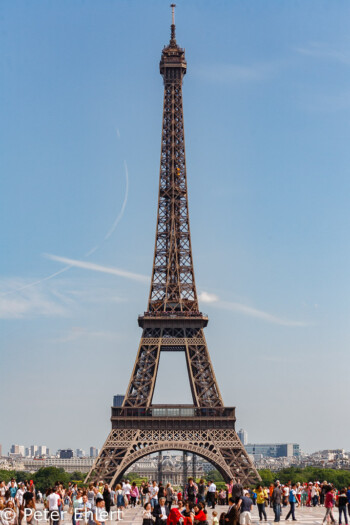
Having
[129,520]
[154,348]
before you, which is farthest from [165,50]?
[129,520]

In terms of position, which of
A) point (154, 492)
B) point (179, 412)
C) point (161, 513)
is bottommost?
point (161, 513)

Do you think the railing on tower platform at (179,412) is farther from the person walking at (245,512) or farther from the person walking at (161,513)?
the person walking at (245,512)

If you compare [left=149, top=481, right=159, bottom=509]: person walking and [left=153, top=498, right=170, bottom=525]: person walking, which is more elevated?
[left=149, top=481, right=159, bottom=509]: person walking

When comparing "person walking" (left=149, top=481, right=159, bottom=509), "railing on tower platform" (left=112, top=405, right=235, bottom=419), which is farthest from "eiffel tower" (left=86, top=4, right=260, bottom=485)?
"person walking" (left=149, top=481, right=159, bottom=509)

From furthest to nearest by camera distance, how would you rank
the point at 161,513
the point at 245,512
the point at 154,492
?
the point at 154,492
the point at 161,513
the point at 245,512

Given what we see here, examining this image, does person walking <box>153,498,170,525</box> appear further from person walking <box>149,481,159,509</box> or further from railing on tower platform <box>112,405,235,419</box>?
railing on tower platform <box>112,405,235,419</box>

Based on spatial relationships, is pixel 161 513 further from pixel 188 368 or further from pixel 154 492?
pixel 188 368

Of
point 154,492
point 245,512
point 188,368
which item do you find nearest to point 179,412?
point 188,368

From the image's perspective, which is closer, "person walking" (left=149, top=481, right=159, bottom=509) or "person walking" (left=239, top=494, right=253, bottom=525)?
"person walking" (left=239, top=494, right=253, bottom=525)
